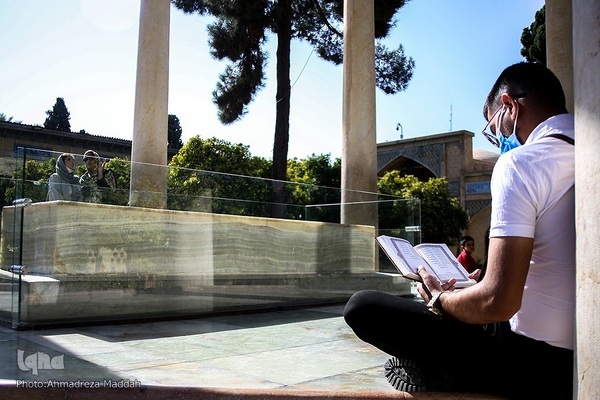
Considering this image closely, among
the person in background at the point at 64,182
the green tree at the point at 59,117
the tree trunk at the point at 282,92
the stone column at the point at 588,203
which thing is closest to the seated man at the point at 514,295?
the stone column at the point at 588,203

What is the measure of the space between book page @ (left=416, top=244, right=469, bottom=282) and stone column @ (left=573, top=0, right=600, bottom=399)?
0.75 m

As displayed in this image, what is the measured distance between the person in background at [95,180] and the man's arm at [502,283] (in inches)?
227

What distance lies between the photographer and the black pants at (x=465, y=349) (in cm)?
213

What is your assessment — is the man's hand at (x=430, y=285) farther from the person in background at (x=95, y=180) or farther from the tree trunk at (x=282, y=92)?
the tree trunk at (x=282, y=92)

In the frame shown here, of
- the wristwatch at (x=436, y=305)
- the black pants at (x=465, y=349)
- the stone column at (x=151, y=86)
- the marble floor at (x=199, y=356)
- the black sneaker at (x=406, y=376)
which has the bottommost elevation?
the marble floor at (x=199, y=356)

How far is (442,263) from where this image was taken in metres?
2.75

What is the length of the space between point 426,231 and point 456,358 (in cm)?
2675

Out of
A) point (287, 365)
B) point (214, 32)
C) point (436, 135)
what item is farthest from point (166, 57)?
point (436, 135)

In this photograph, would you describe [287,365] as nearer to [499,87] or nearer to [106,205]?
[499,87]

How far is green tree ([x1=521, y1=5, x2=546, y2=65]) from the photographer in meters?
21.2

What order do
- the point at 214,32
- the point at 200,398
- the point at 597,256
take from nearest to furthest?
the point at 597,256, the point at 200,398, the point at 214,32

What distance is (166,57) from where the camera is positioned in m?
9.69

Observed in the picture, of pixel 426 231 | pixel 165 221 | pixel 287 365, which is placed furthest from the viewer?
pixel 426 231

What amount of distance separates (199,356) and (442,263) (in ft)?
9.09
